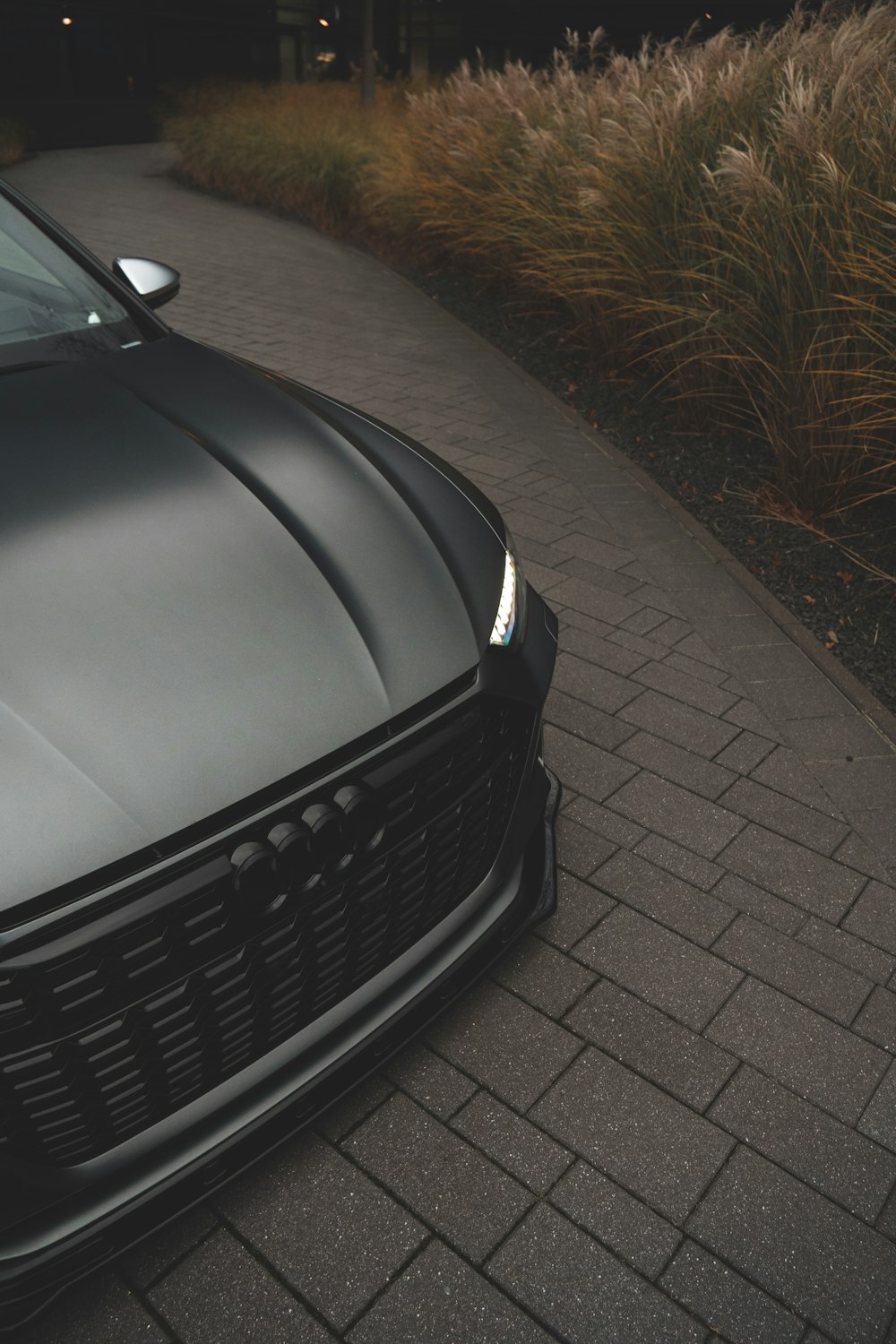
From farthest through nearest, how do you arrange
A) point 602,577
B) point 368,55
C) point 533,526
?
1. point 368,55
2. point 533,526
3. point 602,577

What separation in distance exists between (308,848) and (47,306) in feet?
6.09

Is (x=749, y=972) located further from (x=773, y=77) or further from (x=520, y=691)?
(x=773, y=77)

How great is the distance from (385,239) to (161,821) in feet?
33.1

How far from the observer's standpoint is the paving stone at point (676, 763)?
10.5 ft

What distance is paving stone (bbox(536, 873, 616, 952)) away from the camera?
2617 mm

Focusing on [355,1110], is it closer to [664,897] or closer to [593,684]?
[664,897]

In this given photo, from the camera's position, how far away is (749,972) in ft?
8.43

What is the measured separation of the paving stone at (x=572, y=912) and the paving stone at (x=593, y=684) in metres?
0.87

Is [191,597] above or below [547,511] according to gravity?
above

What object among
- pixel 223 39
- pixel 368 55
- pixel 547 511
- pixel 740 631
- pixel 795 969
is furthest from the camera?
pixel 223 39

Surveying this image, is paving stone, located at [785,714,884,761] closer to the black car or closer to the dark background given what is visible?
the black car

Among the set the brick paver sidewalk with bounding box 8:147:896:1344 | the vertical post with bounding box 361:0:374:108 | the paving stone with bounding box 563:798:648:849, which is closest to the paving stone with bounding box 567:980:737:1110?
the brick paver sidewalk with bounding box 8:147:896:1344

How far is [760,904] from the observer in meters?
2.77

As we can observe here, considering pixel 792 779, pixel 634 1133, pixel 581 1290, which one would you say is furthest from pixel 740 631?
pixel 581 1290
